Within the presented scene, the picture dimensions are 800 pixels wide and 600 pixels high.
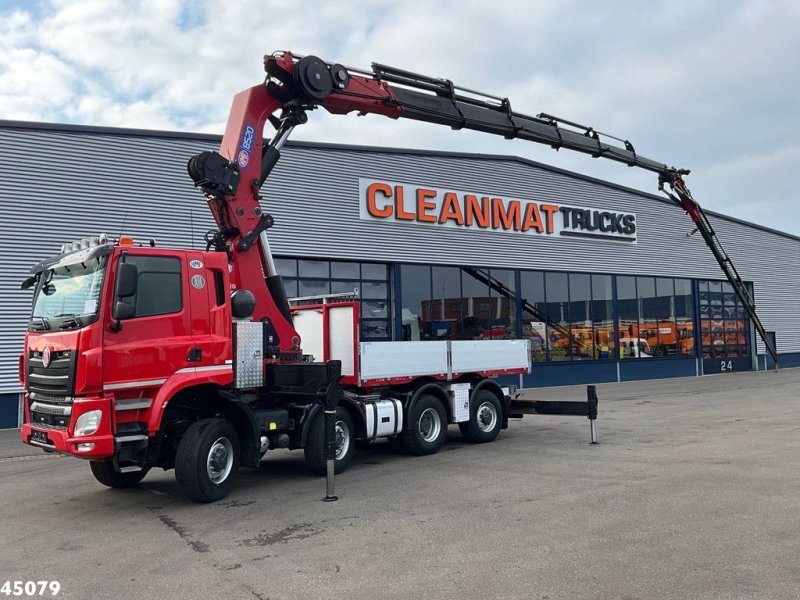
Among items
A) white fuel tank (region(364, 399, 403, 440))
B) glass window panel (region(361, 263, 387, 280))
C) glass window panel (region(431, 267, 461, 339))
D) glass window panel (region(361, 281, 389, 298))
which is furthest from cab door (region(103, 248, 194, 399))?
glass window panel (region(431, 267, 461, 339))

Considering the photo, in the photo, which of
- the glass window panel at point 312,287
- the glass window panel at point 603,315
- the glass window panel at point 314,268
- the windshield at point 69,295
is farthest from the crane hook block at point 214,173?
the glass window panel at point 603,315

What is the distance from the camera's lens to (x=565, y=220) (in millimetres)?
27641

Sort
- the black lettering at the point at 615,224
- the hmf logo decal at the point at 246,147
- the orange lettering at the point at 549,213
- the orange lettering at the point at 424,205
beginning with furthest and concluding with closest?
the black lettering at the point at 615,224 → the orange lettering at the point at 549,213 → the orange lettering at the point at 424,205 → the hmf logo decal at the point at 246,147

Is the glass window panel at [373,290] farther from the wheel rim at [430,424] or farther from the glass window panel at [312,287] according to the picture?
the wheel rim at [430,424]

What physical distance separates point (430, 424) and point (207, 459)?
15.0 ft

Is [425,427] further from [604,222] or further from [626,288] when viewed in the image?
[626,288]

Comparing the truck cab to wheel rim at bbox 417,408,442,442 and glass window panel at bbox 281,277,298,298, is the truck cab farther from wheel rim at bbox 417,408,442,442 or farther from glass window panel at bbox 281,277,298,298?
glass window panel at bbox 281,277,298,298

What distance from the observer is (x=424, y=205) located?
23.7m

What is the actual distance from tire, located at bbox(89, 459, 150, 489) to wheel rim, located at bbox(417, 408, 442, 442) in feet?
14.8

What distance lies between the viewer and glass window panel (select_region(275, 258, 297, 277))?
2086 centimetres

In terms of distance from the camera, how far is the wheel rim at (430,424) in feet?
37.6

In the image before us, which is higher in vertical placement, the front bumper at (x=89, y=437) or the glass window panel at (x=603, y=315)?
the glass window panel at (x=603, y=315)

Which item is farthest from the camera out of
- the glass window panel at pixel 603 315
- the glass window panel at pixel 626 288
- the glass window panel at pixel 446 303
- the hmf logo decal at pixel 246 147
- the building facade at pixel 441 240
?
the glass window panel at pixel 626 288

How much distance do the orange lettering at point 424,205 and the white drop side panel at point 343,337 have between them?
13.3m
